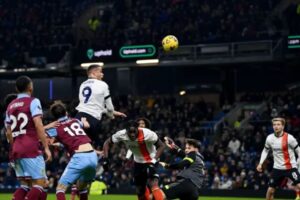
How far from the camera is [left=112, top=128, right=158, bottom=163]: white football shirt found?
578 inches

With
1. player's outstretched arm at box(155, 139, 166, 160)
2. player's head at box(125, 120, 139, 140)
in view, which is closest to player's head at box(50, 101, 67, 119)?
player's head at box(125, 120, 139, 140)

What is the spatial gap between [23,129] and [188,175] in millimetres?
3738

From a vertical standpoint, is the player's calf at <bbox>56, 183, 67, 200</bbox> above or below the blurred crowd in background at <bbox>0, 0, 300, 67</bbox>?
below

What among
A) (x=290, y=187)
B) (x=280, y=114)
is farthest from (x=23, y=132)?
(x=280, y=114)

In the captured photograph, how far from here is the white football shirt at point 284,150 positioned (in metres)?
17.0

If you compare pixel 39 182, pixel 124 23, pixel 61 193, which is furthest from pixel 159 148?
pixel 124 23

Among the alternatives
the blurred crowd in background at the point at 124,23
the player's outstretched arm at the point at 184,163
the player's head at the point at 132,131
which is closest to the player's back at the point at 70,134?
the player's outstretched arm at the point at 184,163

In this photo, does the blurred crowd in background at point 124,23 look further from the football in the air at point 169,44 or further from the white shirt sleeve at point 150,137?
the white shirt sleeve at point 150,137

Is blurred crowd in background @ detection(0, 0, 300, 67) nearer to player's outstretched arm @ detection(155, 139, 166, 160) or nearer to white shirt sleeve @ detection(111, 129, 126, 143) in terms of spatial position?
player's outstretched arm @ detection(155, 139, 166, 160)

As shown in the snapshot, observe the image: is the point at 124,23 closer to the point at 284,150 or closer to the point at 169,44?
the point at 169,44

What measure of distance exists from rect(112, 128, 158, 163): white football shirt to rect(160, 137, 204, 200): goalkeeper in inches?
29.9

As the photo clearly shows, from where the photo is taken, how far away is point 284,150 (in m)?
17.0

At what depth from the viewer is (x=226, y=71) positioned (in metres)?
36.6

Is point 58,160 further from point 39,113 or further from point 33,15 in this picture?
point 39,113
